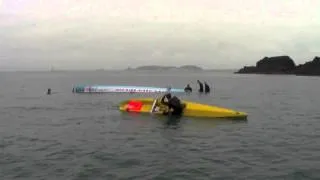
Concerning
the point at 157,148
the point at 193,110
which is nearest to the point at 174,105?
the point at 193,110

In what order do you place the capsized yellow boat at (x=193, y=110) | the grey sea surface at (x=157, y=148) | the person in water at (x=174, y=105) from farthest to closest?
the person in water at (x=174, y=105) < the capsized yellow boat at (x=193, y=110) < the grey sea surface at (x=157, y=148)

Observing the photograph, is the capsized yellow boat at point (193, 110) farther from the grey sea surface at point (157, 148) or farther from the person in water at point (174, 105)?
the grey sea surface at point (157, 148)

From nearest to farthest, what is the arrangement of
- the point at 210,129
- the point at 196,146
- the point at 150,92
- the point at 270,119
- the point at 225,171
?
the point at 225,171, the point at 196,146, the point at 210,129, the point at 270,119, the point at 150,92

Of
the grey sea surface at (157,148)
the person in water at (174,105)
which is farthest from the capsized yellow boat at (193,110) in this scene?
the grey sea surface at (157,148)

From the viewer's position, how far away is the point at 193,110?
3428 centimetres

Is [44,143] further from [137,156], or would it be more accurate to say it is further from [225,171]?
[225,171]

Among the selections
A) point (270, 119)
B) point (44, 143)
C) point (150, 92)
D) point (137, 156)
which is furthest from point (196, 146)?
point (150, 92)

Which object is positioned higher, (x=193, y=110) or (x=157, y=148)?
(x=193, y=110)

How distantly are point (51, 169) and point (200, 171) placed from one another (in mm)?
5767

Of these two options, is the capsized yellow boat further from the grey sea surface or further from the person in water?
the grey sea surface

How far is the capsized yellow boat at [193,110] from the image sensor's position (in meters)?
33.3

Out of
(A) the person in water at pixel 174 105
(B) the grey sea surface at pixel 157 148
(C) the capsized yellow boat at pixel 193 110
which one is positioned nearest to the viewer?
(B) the grey sea surface at pixel 157 148

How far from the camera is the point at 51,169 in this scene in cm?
1816

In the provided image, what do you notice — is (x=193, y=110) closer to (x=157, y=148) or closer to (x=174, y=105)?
(x=174, y=105)
